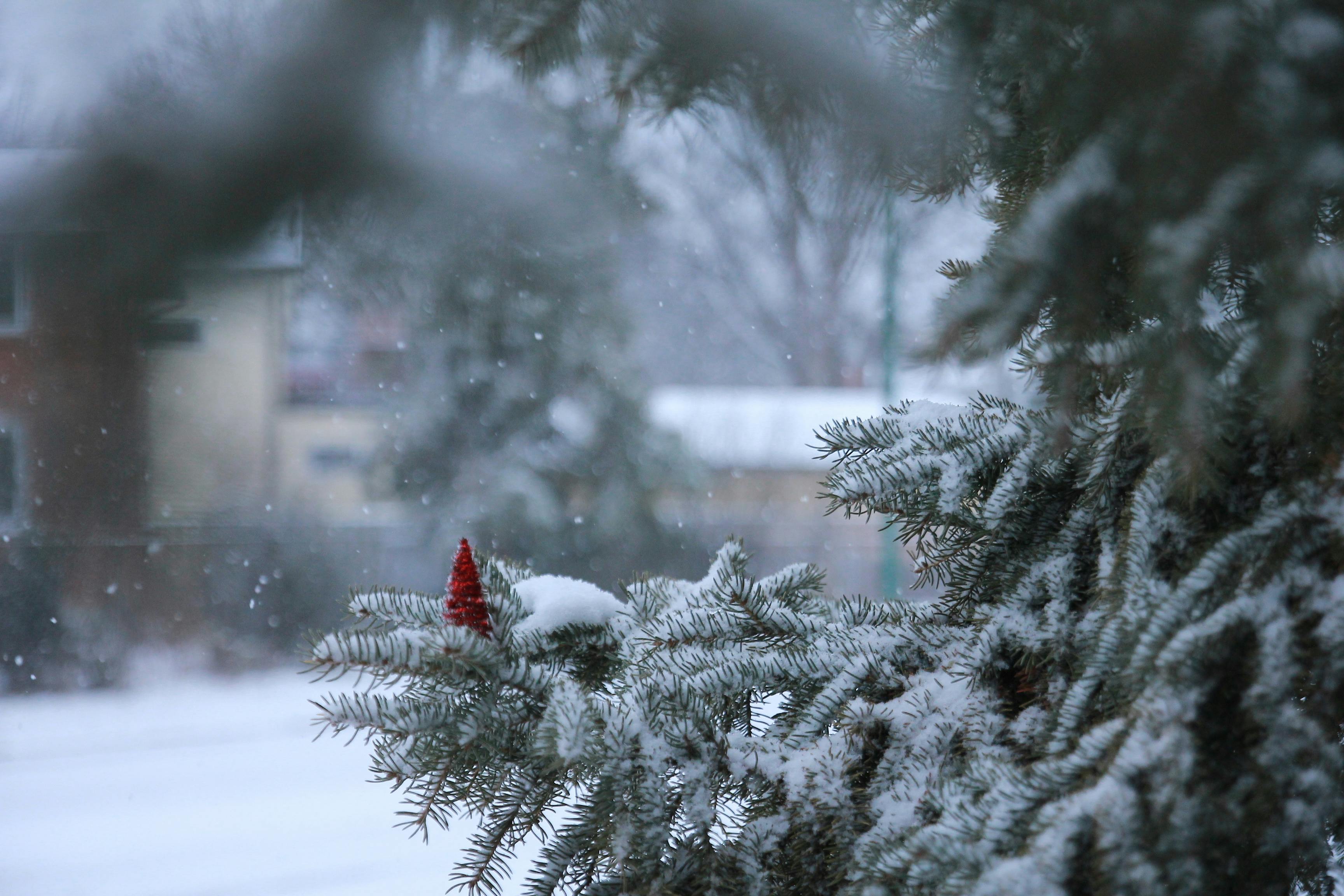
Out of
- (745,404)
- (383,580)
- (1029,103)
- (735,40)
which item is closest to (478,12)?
(735,40)

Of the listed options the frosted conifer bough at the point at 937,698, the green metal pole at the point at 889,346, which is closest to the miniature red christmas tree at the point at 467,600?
the frosted conifer bough at the point at 937,698

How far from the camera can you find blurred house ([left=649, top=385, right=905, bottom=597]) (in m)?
4.46

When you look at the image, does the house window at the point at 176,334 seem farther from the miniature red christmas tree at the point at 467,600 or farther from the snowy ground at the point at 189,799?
the miniature red christmas tree at the point at 467,600

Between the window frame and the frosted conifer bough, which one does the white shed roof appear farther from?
the frosted conifer bough

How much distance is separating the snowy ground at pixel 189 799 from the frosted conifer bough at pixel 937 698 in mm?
1320

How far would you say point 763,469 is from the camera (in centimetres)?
454

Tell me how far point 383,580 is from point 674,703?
12.4ft

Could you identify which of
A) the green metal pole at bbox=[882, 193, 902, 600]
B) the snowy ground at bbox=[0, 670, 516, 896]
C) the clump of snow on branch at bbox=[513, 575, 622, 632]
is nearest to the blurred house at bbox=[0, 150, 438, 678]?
the snowy ground at bbox=[0, 670, 516, 896]

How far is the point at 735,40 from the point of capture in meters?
0.31

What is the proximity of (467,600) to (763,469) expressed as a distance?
4.09m

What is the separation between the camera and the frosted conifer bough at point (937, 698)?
1.02ft

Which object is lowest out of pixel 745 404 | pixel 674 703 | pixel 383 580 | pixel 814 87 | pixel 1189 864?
pixel 1189 864

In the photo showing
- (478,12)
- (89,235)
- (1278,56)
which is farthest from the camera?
(89,235)

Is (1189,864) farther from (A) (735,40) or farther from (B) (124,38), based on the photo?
(B) (124,38)
